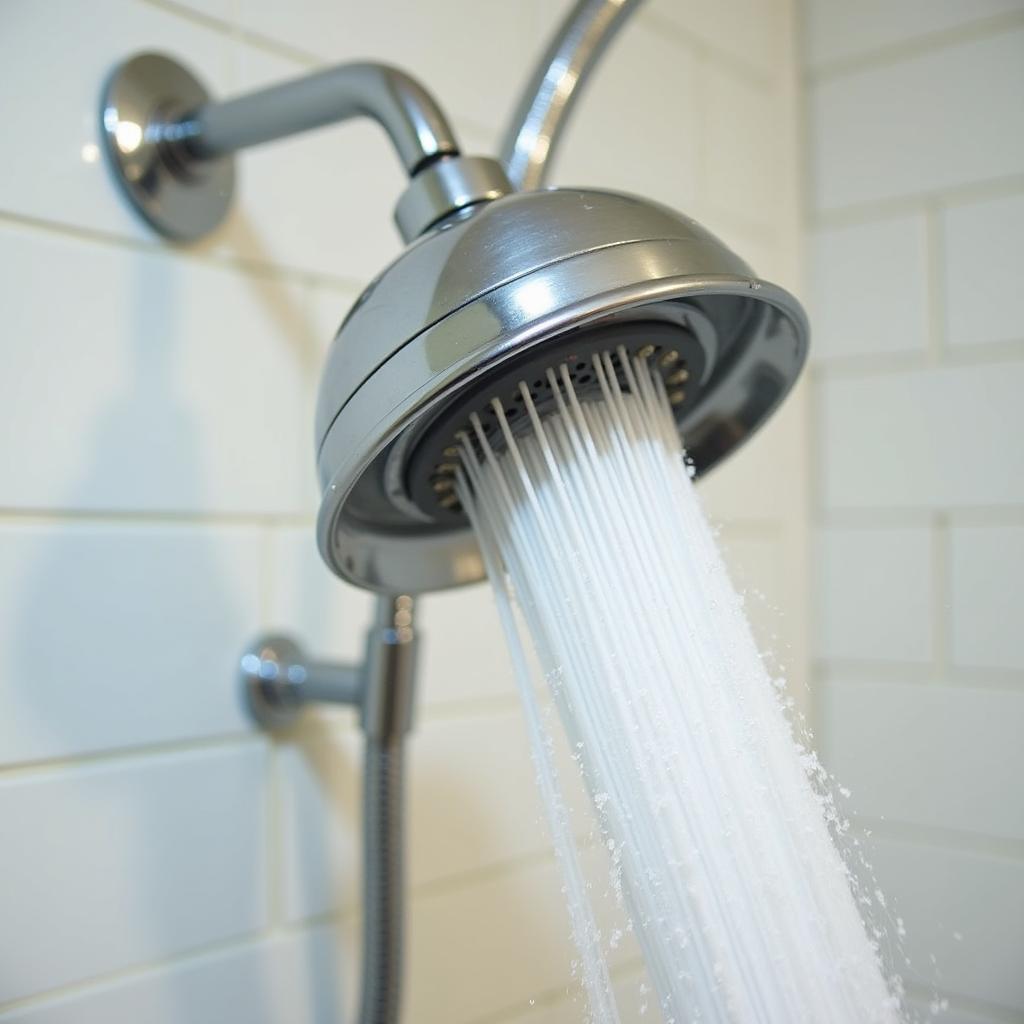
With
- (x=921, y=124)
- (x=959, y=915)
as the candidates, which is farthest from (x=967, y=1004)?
(x=921, y=124)

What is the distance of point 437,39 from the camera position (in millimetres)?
574

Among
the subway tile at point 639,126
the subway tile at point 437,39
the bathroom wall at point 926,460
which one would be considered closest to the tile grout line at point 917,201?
the bathroom wall at point 926,460

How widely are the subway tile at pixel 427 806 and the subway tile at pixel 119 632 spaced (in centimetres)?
5

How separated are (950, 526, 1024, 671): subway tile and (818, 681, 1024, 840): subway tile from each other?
2 centimetres

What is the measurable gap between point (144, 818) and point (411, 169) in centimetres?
29

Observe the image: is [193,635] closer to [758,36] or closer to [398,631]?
[398,631]

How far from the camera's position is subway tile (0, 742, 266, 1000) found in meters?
0.42

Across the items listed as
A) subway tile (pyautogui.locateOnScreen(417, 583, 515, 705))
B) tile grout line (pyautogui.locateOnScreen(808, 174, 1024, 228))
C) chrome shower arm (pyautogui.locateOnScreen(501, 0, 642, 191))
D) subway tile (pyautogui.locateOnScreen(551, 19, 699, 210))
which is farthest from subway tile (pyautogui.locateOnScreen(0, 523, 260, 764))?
tile grout line (pyautogui.locateOnScreen(808, 174, 1024, 228))

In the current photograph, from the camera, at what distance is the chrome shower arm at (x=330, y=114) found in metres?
0.34

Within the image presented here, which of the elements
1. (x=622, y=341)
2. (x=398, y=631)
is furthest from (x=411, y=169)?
(x=398, y=631)

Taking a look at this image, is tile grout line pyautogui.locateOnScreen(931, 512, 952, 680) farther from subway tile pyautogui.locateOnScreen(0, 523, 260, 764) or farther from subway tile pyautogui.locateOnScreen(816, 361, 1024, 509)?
subway tile pyautogui.locateOnScreen(0, 523, 260, 764)

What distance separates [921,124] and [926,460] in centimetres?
21

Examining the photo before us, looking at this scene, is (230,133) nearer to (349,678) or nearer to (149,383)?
(149,383)

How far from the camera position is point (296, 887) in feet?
1.66
